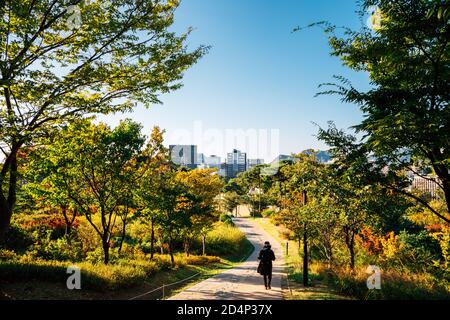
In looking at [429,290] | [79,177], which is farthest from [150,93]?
[429,290]

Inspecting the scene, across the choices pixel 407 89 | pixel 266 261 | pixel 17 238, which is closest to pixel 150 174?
pixel 266 261

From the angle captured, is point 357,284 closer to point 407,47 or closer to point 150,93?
point 407,47

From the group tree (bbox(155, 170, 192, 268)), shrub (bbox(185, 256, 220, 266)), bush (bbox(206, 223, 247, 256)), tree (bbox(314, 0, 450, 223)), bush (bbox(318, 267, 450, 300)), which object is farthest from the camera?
bush (bbox(206, 223, 247, 256))

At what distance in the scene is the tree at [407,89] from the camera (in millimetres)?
4656

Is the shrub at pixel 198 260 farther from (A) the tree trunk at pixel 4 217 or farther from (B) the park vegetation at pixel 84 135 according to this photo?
(A) the tree trunk at pixel 4 217

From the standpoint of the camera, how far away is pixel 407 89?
18.5 feet

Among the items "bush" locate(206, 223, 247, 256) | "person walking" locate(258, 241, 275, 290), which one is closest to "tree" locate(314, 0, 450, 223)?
"person walking" locate(258, 241, 275, 290)

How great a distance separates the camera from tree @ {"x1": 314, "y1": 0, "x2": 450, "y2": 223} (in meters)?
4.66

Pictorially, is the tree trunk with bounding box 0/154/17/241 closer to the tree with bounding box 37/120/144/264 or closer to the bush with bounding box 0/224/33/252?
the tree with bounding box 37/120/144/264

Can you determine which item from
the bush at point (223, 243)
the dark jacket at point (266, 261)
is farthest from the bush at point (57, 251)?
the bush at point (223, 243)

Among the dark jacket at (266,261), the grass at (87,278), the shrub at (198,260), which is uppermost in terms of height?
the dark jacket at (266,261)

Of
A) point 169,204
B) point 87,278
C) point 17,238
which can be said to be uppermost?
point 169,204

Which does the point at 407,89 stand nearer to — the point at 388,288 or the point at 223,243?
the point at 388,288

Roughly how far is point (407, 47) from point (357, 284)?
7.98 metres
